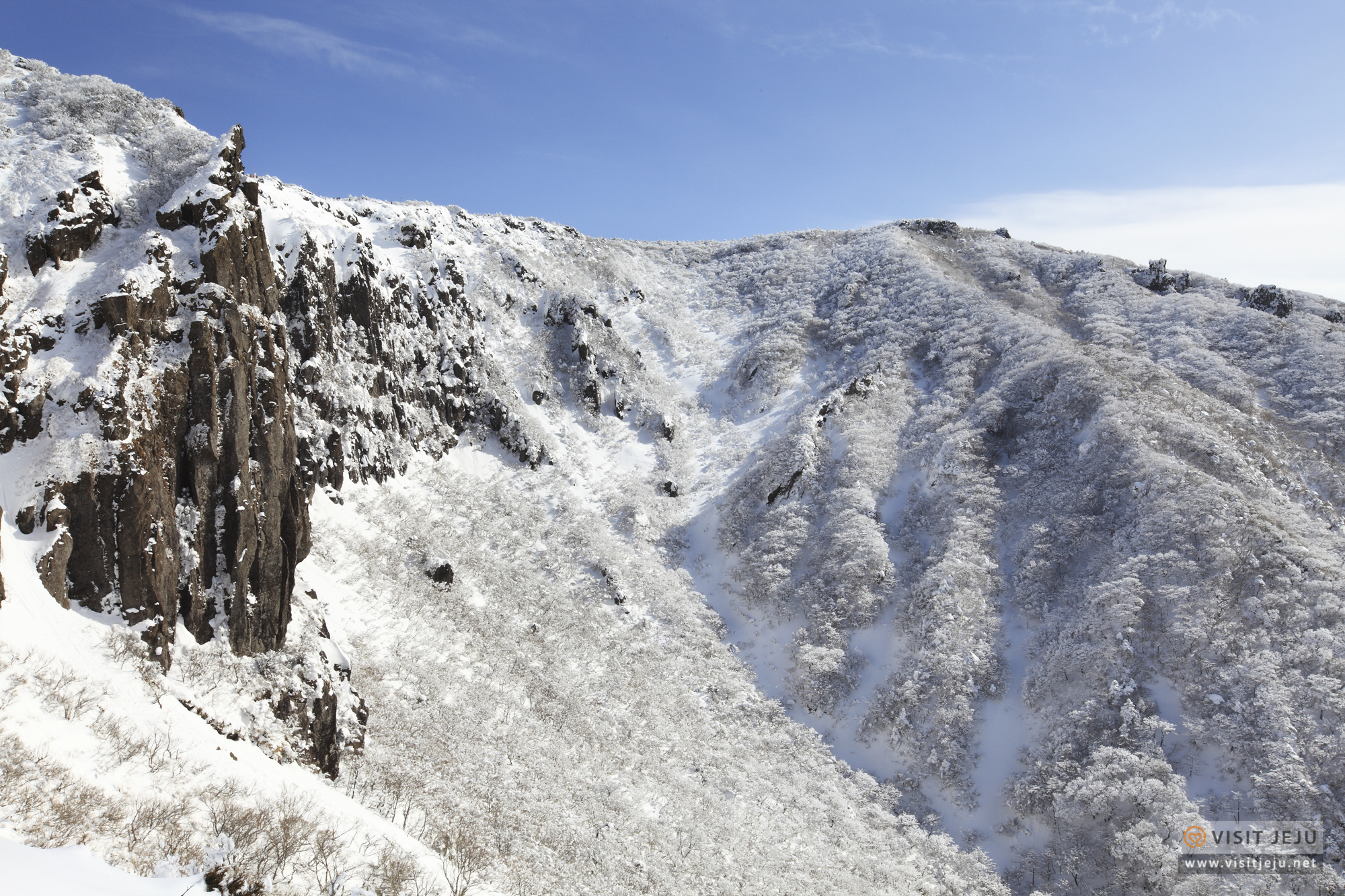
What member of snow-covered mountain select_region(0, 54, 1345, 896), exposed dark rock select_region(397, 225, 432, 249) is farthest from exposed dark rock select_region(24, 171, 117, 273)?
exposed dark rock select_region(397, 225, 432, 249)

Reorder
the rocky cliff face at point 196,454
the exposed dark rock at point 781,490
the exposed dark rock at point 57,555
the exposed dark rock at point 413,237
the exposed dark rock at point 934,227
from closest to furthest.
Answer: the exposed dark rock at point 57,555, the rocky cliff face at point 196,454, the exposed dark rock at point 781,490, the exposed dark rock at point 413,237, the exposed dark rock at point 934,227

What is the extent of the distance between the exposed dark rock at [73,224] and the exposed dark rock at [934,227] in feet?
285

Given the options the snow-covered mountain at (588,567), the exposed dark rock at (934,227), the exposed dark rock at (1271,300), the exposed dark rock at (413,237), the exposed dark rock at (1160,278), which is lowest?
the snow-covered mountain at (588,567)

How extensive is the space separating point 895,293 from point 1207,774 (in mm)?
51934

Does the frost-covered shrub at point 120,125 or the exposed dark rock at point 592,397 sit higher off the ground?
the frost-covered shrub at point 120,125

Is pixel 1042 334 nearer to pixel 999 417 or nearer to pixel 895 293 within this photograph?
pixel 999 417

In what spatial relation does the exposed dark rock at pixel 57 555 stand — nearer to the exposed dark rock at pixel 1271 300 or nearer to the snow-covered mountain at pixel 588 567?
the snow-covered mountain at pixel 588 567

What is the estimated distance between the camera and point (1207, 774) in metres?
26.4

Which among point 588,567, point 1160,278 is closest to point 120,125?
point 588,567

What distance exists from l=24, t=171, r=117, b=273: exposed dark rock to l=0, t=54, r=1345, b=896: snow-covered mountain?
0.43ft

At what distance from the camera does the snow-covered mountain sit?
17.5 meters

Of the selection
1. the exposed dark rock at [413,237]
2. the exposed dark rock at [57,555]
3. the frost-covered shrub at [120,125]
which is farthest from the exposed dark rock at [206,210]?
the exposed dark rock at [413,237]

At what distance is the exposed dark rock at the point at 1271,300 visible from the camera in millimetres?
57375

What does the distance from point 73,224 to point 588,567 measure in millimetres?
29036
